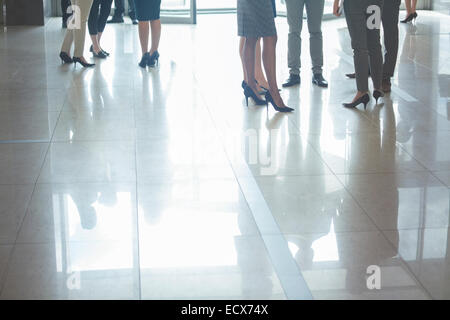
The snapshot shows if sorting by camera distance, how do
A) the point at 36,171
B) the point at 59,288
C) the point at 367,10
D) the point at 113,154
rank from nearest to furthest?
the point at 59,288 → the point at 36,171 → the point at 113,154 → the point at 367,10

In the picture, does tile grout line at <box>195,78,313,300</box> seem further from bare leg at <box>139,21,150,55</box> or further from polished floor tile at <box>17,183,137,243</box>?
bare leg at <box>139,21,150,55</box>

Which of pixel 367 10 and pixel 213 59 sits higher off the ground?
pixel 367 10

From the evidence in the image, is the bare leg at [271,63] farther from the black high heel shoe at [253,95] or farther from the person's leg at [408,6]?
the person's leg at [408,6]

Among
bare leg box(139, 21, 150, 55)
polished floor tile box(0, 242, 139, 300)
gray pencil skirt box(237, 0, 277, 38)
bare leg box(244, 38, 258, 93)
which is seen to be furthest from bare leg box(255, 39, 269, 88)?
polished floor tile box(0, 242, 139, 300)

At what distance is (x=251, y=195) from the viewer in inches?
161

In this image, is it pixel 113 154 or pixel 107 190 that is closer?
pixel 107 190

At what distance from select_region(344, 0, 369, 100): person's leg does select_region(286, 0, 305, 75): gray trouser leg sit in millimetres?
871

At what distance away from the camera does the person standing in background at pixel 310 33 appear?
259 inches

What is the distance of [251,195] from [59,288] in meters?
1.33

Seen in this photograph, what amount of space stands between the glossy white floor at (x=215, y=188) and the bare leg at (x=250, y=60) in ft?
0.58

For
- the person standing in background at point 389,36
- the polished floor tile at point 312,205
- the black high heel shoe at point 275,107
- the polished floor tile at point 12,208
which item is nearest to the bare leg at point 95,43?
the black high heel shoe at point 275,107

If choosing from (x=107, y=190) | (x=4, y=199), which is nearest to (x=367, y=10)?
(x=107, y=190)

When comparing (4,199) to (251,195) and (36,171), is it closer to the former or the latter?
(36,171)
